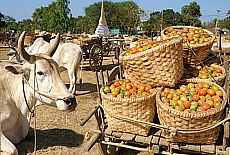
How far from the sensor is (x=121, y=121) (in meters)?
3.03

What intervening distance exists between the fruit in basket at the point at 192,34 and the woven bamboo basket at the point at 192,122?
105cm

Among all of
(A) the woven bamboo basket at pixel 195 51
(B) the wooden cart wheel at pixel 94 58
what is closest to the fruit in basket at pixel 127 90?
(B) the wooden cart wheel at pixel 94 58

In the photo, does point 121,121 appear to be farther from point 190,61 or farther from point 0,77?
point 0,77

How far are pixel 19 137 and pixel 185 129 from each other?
8.71 feet

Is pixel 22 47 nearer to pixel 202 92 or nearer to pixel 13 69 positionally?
pixel 13 69

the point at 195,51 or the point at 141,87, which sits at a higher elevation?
the point at 195,51

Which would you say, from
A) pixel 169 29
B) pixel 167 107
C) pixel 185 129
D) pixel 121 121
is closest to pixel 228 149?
pixel 185 129

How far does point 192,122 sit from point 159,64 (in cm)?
75

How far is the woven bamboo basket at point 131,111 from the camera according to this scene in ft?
9.63

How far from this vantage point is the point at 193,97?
9.46 ft

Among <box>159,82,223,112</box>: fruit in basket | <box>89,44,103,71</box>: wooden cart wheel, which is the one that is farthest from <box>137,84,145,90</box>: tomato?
<box>89,44,103,71</box>: wooden cart wheel

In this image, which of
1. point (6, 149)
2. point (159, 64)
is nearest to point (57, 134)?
point (6, 149)

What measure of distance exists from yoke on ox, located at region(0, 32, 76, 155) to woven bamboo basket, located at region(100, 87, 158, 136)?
618mm

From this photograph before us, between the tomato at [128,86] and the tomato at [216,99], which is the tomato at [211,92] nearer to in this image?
the tomato at [216,99]
